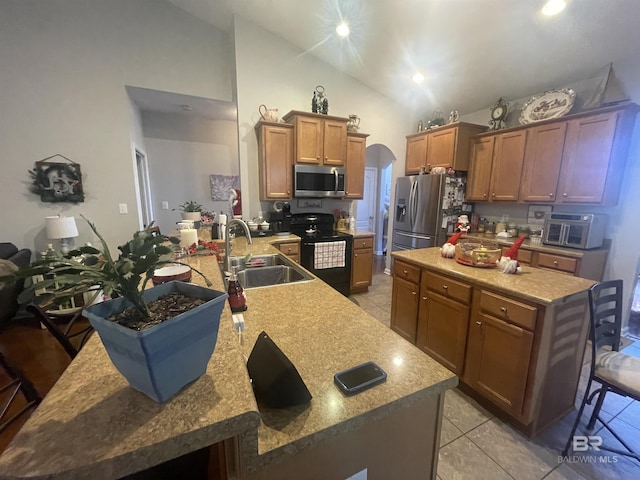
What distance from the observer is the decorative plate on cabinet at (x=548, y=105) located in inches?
117

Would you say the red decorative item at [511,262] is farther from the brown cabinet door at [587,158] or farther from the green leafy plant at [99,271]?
the green leafy plant at [99,271]

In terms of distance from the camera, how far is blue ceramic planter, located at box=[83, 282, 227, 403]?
49 cm

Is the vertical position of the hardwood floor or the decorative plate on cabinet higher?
the decorative plate on cabinet

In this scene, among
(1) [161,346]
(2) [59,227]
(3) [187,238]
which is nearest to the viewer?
(1) [161,346]

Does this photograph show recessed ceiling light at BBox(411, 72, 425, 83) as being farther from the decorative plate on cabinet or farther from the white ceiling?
the decorative plate on cabinet

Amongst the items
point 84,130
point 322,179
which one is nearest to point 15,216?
point 84,130

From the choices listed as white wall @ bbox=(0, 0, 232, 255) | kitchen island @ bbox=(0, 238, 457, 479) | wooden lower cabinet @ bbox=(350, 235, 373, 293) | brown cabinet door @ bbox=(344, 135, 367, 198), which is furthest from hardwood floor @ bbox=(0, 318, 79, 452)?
brown cabinet door @ bbox=(344, 135, 367, 198)

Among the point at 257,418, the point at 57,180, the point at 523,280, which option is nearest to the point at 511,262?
the point at 523,280

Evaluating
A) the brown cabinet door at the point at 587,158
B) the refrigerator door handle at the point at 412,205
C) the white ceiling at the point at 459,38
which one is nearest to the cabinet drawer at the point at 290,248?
the refrigerator door handle at the point at 412,205

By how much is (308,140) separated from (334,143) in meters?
0.38

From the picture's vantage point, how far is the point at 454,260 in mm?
2217

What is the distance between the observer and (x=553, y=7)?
231 cm

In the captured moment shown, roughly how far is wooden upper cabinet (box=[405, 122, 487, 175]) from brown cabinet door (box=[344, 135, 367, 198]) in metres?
1.02

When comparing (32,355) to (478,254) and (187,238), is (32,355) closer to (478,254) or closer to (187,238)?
(187,238)
